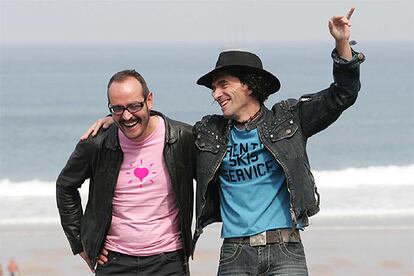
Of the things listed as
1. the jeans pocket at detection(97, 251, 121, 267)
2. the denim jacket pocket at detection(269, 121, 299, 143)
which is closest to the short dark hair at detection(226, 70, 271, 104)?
Result: the denim jacket pocket at detection(269, 121, 299, 143)

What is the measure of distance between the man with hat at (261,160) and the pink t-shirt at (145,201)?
0.21 meters

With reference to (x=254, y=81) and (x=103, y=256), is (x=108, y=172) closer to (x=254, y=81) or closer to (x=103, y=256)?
(x=103, y=256)

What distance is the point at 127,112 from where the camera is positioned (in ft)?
17.4

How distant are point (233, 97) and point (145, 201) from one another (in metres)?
0.75

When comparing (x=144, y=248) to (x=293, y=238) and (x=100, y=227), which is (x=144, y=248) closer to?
(x=100, y=227)

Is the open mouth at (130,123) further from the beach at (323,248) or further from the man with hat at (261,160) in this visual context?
the beach at (323,248)

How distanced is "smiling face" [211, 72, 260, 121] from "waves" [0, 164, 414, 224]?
10797 millimetres

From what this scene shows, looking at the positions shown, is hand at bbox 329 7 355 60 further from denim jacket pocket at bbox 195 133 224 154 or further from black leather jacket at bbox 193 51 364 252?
denim jacket pocket at bbox 195 133 224 154

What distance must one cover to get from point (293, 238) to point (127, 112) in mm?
1069

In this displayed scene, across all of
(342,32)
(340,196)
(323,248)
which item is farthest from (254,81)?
(340,196)

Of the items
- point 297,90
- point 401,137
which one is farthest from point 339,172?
point 297,90

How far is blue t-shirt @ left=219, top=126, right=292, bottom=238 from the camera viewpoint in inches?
205

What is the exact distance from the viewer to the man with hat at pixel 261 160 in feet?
17.0

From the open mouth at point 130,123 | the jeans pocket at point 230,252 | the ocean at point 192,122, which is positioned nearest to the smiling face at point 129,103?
the open mouth at point 130,123
